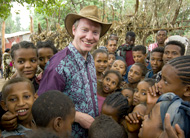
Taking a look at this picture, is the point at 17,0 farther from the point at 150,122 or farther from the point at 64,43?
the point at 150,122

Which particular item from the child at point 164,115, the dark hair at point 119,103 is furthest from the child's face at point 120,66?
the child at point 164,115

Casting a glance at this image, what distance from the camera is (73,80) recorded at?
5.76ft

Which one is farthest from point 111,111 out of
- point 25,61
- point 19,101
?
point 25,61

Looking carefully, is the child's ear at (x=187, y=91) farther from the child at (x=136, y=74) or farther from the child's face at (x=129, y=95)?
the child at (x=136, y=74)

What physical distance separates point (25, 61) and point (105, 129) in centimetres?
143

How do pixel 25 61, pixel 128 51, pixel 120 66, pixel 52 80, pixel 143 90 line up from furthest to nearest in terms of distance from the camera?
pixel 128 51 → pixel 120 66 → pixel 143 90 → pixel 25 61 → pixel 52 80

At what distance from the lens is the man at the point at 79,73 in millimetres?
1682

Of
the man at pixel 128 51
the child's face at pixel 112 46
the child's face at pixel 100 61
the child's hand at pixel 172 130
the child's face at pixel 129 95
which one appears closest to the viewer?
the child's hand at pixel 172 130

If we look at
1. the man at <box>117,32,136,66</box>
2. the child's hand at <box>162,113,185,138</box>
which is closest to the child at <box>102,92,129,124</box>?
the child's hand at <box>162,113,185,138</box>

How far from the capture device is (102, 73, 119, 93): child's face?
3201 millimetres

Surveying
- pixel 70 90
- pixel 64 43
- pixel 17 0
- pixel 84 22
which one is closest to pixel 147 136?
pixel 70 90

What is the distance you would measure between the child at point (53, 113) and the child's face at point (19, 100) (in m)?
0.35

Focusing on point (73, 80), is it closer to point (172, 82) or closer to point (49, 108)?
point (49, 108)

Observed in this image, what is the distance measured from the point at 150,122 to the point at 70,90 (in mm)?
868
